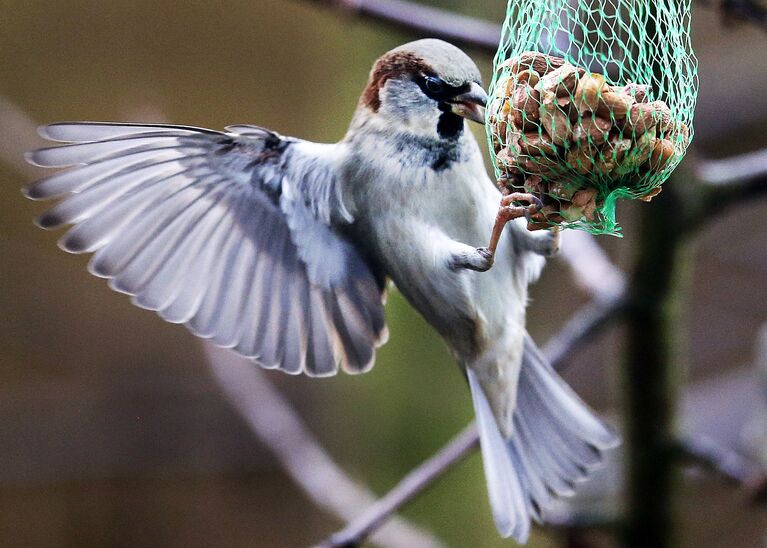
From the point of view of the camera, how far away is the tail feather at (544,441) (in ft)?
5.88

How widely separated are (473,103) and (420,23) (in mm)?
535

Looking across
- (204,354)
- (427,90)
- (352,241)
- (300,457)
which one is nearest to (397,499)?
(352,241)

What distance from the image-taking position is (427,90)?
4.70 feet

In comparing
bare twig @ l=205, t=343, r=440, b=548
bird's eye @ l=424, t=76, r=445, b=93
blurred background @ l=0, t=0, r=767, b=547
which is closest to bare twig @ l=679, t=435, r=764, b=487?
blurred background @ l=0, t=0, r=767, b=547

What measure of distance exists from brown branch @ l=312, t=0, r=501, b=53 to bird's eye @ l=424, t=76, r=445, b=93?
45 cm

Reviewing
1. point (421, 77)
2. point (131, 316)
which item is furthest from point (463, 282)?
point (131, 316)

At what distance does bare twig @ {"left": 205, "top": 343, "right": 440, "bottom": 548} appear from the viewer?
2.18 m

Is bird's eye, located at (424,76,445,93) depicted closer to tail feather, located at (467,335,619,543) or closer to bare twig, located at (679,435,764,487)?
tail feather, located at (467,335,619,543)

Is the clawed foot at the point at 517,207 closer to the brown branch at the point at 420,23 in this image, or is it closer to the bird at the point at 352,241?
the bird at the point at 352,241

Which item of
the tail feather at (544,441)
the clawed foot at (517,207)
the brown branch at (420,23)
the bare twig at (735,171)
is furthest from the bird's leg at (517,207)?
the bare twig at (735,171)

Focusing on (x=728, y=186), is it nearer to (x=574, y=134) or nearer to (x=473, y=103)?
(x=473, y=103)

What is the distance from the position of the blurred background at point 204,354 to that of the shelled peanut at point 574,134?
100cm

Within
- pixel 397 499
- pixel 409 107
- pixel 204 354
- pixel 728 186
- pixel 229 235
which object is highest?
pixel 409 107

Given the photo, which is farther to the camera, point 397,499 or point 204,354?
point 204,354
